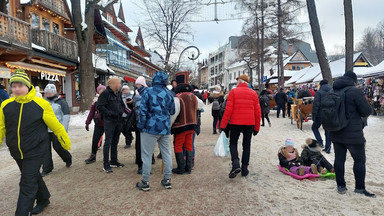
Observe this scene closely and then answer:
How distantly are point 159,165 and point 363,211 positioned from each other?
11.8ft

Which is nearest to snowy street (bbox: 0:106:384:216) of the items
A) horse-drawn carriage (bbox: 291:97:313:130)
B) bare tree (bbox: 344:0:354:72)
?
horse-drawn carriage (bbox: 291:97:313:130)

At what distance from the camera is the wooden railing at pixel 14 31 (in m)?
11.3

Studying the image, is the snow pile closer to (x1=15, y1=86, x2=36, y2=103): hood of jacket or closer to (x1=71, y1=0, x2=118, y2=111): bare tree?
(x1=71, y1=0, x2=118, y2=111): bare tree

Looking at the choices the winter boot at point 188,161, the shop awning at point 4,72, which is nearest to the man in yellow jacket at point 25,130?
the winter boot at point 188,161

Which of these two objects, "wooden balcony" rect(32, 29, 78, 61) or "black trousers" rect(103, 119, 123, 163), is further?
"wooden balcony" rect(32, 29, 78, 61)

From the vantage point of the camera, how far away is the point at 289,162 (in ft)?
16.2

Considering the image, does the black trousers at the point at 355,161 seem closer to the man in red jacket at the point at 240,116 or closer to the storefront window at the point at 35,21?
the man in red jacket at the point at 240,116

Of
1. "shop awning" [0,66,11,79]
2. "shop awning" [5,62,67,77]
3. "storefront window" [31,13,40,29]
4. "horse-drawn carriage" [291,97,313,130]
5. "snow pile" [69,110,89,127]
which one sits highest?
"storefront window" [31,13,40,29]

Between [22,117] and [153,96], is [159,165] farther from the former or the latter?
[22,117]

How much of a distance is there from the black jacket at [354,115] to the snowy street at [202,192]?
0.80 m

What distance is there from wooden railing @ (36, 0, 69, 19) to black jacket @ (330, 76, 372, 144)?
17.3 metres

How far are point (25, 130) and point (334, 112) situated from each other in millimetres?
3781

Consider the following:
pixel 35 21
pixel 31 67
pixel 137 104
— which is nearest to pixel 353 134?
pixel 137 104

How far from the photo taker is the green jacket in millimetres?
2904
